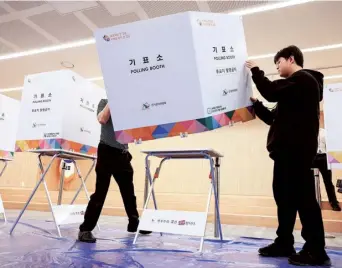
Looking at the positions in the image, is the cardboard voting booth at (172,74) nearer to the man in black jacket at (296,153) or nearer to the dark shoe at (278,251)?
the man in black jacket at (296,153)

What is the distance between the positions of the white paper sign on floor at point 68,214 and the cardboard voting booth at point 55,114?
1.58 ft

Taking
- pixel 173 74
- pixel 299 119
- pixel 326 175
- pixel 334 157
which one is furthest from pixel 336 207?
pixel 173 74

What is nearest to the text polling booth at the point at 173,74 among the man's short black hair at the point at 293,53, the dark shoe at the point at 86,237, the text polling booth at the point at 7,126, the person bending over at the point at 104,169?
the man's short black hair at the point at 293,53

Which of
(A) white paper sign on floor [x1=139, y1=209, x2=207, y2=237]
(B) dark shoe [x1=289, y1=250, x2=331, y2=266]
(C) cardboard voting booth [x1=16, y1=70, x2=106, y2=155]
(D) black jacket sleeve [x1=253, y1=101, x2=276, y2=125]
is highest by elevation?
(C) cardboard voting booth [x1=16, y1=70, x2=106, y2=155]

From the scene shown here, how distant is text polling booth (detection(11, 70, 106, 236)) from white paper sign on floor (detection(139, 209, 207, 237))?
803 millimetres

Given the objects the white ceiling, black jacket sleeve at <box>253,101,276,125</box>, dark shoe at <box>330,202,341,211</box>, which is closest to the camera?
black jacket sleeve at <box>253,101,276,125</box>

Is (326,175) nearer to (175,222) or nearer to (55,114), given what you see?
(175,222)

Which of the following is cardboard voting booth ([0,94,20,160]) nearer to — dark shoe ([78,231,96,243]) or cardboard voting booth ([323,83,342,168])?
dark shoe ([78,231,96,243])

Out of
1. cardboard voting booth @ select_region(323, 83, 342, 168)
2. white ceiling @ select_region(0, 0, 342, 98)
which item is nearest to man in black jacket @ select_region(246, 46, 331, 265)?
cardboard voting booth @ select_region(323, 83, 342, 168)

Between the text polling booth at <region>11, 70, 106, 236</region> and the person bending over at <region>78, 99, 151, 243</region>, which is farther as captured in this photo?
the text polling booth at <region>11, 70, 106, 236</region>

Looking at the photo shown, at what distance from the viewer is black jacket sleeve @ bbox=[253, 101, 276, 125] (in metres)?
1.86

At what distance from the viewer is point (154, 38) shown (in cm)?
158

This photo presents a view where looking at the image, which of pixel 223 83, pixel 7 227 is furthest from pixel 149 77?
pixel 7 227

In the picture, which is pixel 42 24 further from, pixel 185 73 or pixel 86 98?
pixel 185 73
